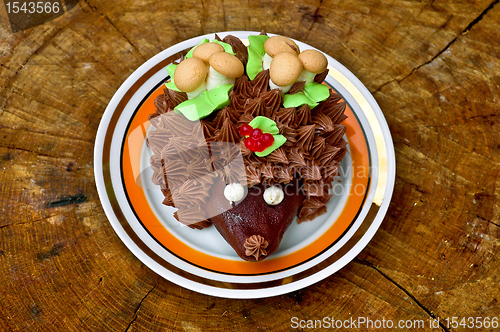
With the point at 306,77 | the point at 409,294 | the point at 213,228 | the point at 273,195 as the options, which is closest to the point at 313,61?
the point at 306,77

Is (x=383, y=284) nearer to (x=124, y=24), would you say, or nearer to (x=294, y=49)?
(x=294, y=49)

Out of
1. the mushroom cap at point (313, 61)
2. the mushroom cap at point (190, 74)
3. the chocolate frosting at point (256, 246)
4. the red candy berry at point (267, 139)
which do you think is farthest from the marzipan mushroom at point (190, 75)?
the chocolate frosting at point (256, 246)

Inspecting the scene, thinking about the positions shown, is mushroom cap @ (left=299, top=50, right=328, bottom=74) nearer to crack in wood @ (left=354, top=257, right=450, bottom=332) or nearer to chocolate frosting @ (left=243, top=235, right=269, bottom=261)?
chocolate frosting @ (left=243, top=235, right=269, bottom=261)

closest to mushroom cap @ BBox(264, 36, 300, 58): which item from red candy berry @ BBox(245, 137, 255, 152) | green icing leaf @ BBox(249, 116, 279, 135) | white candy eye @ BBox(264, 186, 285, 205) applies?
green icing leaf @ BBox(249, 116, 279, 135)

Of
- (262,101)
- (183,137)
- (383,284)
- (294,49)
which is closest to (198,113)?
(183,137)

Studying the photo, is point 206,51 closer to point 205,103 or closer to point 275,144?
point 205,103

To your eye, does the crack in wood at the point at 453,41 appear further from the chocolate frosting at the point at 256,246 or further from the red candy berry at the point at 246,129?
the chocolate frosting at the point at 256,246
